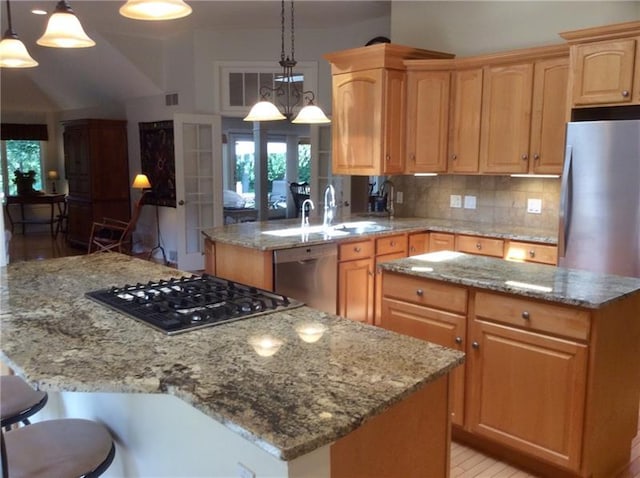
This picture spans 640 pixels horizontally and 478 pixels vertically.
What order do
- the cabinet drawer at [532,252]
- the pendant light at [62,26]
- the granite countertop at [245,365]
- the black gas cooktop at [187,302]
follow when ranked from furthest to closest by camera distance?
1. the cabinet drawer at [532,252]
2. the pendant light at [62,26]
3. the black gas cooktop at [187,302]
4. the granite countertop at [245,365]

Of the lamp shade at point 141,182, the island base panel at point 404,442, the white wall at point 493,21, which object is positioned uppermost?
the white wall at point 493,21

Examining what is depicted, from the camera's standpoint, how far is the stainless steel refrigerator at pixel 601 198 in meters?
3.29

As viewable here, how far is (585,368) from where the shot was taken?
7.28ft

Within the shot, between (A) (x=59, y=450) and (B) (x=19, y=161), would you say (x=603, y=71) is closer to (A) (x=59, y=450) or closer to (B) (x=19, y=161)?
(A) (x=59, y=450)

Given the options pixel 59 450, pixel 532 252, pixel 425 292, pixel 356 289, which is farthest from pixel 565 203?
pixel 59 450

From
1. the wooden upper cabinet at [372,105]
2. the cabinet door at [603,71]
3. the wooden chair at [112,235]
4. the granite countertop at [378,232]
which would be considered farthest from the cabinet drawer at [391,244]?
the wooden chair at [112,235]

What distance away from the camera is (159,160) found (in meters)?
7.71

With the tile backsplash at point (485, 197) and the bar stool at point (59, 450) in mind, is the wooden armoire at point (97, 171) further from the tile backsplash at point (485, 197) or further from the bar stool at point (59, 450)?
the bar stool at point (59, 450)

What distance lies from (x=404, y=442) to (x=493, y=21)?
413cm

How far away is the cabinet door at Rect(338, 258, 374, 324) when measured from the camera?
4121 mm

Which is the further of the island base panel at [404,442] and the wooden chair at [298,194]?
the wooden chair at [298,194]

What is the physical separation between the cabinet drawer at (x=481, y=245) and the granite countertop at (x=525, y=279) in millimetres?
1162

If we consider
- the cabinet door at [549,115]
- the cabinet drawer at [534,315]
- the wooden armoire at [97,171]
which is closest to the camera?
the cabinet drawer at [534,315]

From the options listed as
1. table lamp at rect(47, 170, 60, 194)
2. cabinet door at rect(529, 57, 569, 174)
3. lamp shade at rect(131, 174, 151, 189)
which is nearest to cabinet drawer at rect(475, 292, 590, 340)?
cabinet door at rect(529, 57, 569, 174)
